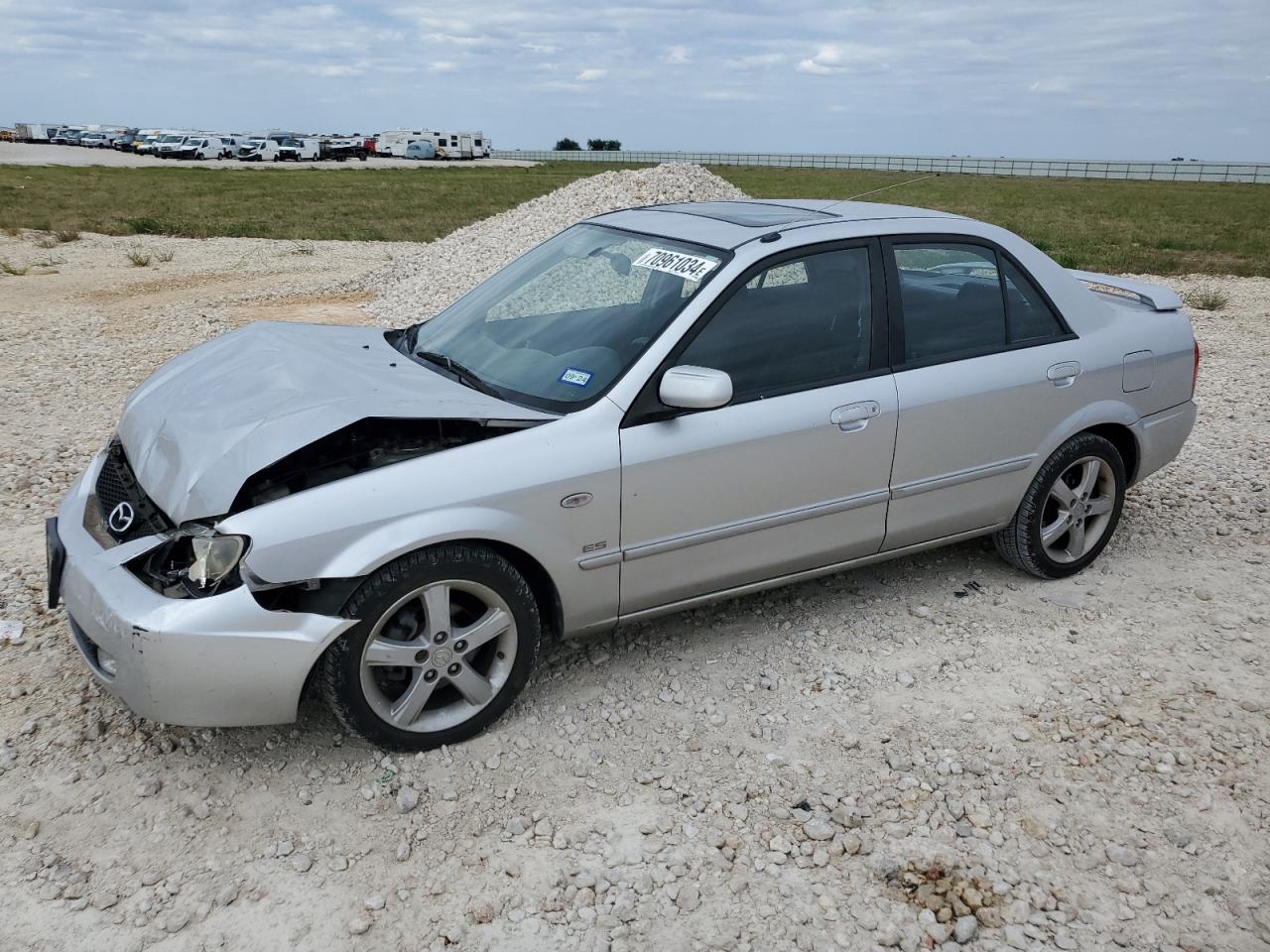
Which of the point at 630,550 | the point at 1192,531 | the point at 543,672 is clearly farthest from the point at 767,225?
the point at 1192,531

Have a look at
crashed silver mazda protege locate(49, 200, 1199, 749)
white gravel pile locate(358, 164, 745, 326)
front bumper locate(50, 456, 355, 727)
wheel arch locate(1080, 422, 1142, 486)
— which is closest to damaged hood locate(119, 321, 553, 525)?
crashed silver mazda protege locate(49, 200, 1199, 749)

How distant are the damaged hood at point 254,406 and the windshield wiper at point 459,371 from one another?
6 centimetres

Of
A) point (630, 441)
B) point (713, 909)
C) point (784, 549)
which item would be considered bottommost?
point (713, 909)

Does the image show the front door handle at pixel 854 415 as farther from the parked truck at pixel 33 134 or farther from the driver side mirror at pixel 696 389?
the parked truck at pixel 33 134

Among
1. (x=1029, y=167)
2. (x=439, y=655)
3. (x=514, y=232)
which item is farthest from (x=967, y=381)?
(x=1029, y=167)

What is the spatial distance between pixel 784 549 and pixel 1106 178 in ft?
205

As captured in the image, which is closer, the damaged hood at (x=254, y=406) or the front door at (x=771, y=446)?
the damaged hood at (x=254, y=406)

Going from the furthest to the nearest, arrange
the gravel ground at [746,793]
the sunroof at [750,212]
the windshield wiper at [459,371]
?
the sunroof at [750,212] → the windshield wiper at [459,371] → the gravel ground at [746,793]

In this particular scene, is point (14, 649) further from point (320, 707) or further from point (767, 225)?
point (767, 225)

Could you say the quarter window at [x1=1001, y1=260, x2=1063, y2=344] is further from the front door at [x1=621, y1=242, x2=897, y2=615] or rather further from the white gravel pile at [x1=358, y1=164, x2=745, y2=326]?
the white gravel pile at [x1=358, y1=164, x2=745, y2=326]

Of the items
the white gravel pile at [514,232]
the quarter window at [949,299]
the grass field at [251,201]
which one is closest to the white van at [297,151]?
the grass field at [251,201]

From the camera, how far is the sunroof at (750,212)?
4.42m

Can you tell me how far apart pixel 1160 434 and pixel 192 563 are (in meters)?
4.37

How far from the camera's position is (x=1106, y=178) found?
58156 mm
